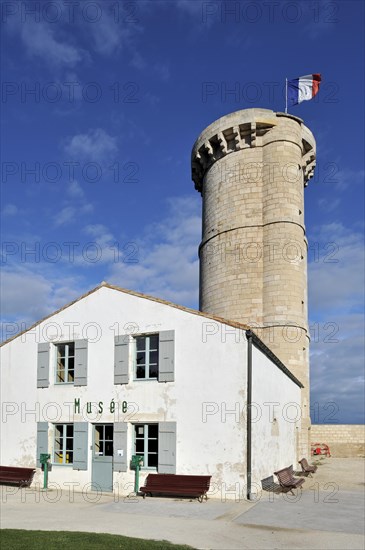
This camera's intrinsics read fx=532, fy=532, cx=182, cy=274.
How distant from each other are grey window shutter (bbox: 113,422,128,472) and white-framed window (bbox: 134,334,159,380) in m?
1.39

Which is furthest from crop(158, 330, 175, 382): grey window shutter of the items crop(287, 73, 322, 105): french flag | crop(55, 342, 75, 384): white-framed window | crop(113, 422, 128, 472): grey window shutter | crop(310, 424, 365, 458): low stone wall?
crop(310, 424, 365, 458): low stone wall

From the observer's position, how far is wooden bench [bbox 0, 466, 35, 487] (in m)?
15.3

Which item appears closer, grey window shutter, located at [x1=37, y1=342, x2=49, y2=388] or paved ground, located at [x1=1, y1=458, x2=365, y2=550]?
paved ground, located at [x1=1, y1=458, x2=365, y2=550]

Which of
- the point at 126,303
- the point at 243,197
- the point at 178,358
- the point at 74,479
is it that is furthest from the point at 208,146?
the point at 74,479

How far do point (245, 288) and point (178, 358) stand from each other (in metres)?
9.73

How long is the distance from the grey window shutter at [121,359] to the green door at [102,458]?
4.57 ft

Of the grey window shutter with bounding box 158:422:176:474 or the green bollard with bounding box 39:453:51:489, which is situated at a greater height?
the grey window shutter with bounding box 158:422:176:474

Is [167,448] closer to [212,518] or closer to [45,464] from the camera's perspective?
[212,518]

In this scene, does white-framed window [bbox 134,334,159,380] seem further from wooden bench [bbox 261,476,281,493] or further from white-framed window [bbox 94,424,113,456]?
wooden bench [bbox 261,476,281,493]

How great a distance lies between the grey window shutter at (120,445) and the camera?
1416 centimetres

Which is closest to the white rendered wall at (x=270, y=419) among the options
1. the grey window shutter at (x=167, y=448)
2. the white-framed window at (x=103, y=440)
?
the grey window shutter at (x=167, y=448)

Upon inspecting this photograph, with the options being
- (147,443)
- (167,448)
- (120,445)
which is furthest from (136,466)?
(167,448)

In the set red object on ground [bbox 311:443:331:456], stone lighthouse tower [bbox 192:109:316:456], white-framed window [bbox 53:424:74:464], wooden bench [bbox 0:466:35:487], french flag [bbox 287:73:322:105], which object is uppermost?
french flag [bbox 287:73:322:105]

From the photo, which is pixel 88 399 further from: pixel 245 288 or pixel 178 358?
pixel 245 288
